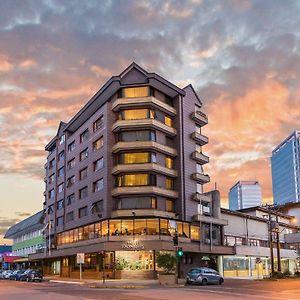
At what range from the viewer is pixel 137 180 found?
69375mm

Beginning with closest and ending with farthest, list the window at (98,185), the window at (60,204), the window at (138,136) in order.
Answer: the window at (138,136), the window at (98,185), the window at (60,204)

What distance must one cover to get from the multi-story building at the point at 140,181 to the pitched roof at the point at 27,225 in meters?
31.1

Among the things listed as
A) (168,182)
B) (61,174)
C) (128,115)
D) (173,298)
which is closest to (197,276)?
(173,298)

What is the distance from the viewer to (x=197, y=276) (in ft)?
158

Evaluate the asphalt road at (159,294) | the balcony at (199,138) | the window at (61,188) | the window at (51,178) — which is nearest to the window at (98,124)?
the balcony at (199,138)

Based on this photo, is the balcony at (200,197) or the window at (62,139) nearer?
the balcony at (200,197)

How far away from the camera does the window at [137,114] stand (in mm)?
71375

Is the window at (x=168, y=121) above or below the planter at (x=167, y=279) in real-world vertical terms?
above

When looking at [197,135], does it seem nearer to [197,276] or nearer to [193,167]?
[193,167]

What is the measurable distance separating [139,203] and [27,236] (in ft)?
220

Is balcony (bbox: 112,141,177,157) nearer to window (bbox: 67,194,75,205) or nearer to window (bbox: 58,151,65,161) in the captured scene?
window (bbox: 67,194,75,205)

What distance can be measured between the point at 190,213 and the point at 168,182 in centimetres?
579

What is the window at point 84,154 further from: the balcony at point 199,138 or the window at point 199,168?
the window at point 199,168

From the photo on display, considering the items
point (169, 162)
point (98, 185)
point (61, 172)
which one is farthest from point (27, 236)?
point (169, 162)
